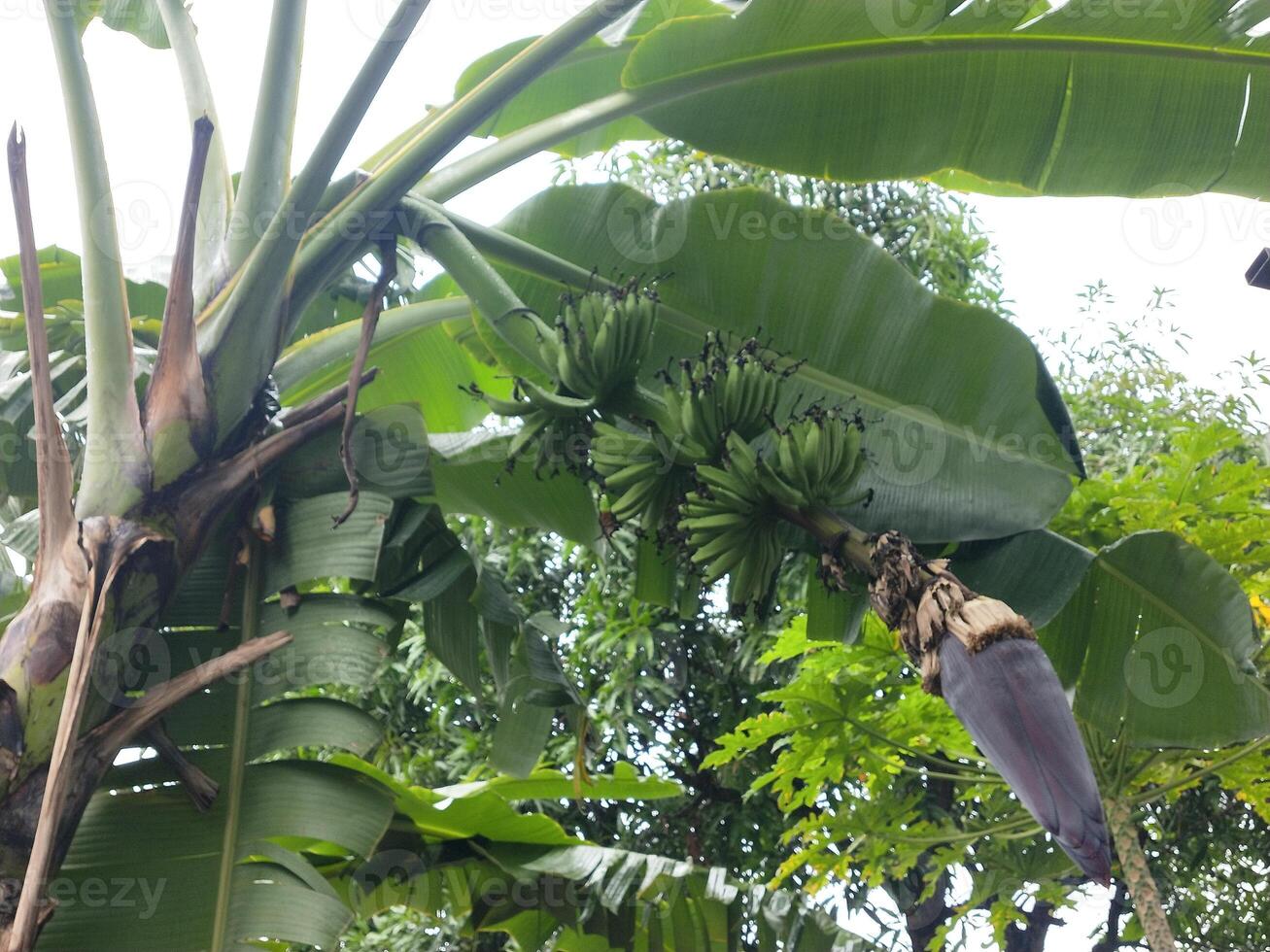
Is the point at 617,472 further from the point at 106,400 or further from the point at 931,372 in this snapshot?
the point at 106,400

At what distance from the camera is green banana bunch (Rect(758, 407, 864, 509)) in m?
1.26

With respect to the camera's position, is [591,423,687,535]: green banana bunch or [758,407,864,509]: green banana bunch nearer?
[758,407,864,509]: green banana bunch

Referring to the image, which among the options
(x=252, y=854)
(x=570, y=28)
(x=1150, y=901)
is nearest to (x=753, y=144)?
(x=570, y=28)

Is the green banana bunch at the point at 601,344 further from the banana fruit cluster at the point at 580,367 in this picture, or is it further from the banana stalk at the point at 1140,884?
the banana stalk at the point at 1140,884

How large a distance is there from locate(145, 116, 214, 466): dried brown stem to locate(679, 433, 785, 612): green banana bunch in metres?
0.65

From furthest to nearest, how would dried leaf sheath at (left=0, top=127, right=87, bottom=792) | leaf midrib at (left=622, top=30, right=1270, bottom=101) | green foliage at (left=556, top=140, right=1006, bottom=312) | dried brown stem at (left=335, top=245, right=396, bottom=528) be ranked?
1. green foliage at (left=556, top=140, right=1006, bottom=312)
2. leaf midrib at (left=622, top=30, right=1270, bottom=101)
3. dried brown stem at (left=335, top=245, right=396, bottom=528)
4. dried leaf sheath at (left=0, top=127, right=87, bottom=792)

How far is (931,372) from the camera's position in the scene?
1.65m

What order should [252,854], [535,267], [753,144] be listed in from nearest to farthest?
[252,854] → [535,267] → [753,144]

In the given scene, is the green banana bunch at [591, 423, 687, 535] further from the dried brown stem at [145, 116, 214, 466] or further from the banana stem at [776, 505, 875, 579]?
the dried brown stem at [145, 116, 214, 466]

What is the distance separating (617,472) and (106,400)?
2.12 feet

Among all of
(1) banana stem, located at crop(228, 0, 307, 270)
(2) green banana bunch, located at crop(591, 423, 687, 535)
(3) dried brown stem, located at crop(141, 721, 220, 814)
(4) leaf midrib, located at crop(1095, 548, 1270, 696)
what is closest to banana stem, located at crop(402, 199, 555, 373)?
(2) green banana bunch, located at crop(591, 423, 687, 535)

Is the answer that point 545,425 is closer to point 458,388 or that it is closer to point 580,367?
point 580,367

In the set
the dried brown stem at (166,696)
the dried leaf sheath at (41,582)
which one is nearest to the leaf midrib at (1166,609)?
the dried brown stem at (166,696)

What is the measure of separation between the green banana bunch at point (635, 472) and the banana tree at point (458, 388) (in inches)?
0.9
